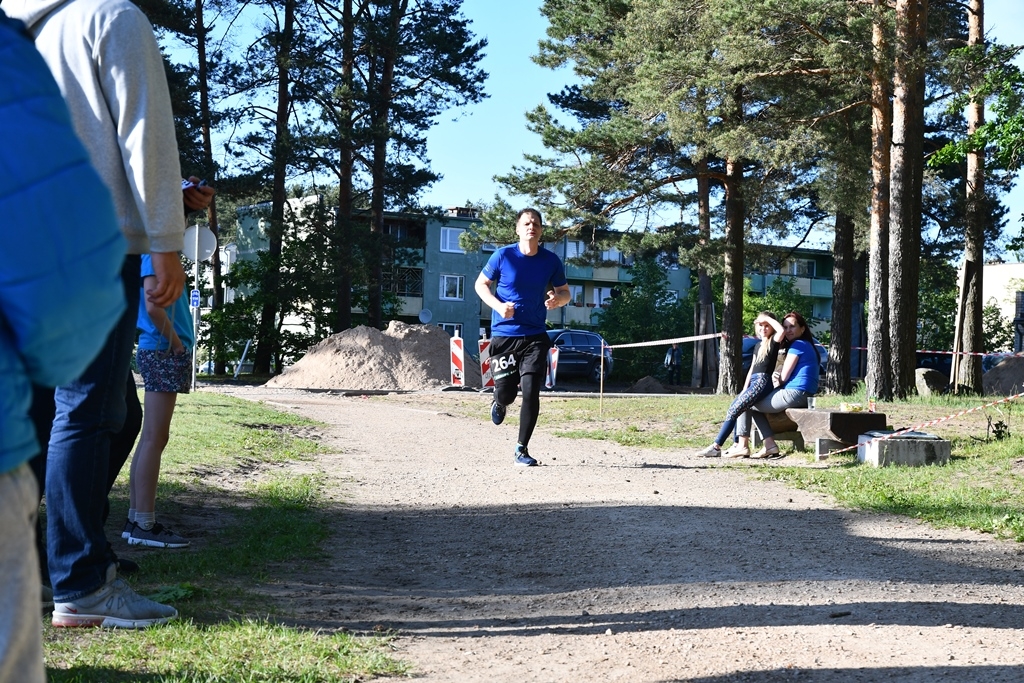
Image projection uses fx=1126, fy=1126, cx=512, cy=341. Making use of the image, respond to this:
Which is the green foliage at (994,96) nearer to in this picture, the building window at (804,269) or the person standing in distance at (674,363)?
the person standing in distance at (674,363)

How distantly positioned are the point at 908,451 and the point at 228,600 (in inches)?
289

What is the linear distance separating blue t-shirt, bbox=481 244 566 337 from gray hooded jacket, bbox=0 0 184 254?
232 inches

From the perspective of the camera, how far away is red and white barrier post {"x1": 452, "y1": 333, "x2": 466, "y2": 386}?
28547 mm

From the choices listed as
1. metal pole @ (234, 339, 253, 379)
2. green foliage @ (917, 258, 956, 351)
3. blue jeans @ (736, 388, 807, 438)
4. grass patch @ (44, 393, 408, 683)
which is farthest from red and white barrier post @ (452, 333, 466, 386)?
green foliage @ (917, 258, 956, 351)

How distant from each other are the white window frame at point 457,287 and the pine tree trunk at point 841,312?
46.8 meters

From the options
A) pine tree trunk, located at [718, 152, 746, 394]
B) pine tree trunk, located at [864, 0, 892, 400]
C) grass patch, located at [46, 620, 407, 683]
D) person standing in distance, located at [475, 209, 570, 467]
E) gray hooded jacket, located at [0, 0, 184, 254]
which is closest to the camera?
grass patch, located at [46, 620, 407, 683]

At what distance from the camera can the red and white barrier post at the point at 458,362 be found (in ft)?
93.7

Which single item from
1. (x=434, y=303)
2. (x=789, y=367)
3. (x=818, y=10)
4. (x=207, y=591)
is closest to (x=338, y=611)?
(x=207, y=591)

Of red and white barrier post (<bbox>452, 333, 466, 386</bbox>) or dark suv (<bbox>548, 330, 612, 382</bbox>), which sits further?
dark suv (<bbox>548, 330, 612, 382</bbox>)

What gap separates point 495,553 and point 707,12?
16877 millimetres

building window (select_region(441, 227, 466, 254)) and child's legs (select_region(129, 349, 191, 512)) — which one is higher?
building window (select_region(441, 227, 466, 254))

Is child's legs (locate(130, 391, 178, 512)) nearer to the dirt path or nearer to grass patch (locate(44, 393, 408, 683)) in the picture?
grass patch (locate(44, 393, 408, 683))

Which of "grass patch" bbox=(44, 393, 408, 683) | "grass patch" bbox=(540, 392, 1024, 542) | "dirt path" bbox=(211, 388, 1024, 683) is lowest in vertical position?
"dirt path" bbox=(211, 388, 1024, 683)

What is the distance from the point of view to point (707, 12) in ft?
67.3
